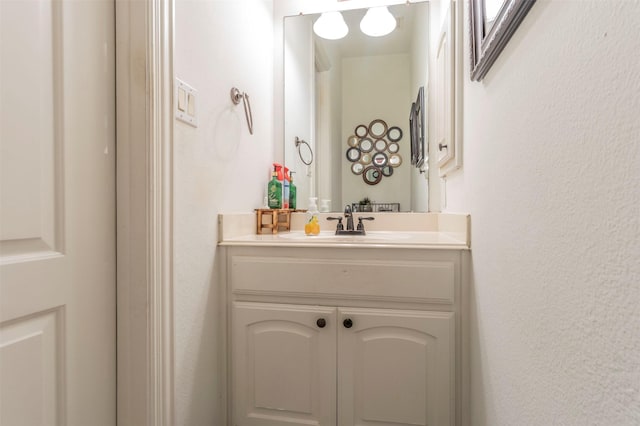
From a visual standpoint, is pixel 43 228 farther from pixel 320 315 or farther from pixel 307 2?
pixel 307 2

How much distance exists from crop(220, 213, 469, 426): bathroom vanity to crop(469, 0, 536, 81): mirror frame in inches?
18.2

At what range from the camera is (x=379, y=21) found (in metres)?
1.62

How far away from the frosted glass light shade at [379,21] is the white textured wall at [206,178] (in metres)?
0.61

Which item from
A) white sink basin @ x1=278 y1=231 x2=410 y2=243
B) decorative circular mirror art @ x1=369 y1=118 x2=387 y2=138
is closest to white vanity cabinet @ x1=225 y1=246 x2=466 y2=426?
white sink basin @ x1=278 y1=231 x2=410 y2=243

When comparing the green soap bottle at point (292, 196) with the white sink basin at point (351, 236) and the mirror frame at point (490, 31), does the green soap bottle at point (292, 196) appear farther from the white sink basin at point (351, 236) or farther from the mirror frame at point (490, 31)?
the mirror frame at point (490, 31)

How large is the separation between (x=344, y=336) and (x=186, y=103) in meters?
0.89

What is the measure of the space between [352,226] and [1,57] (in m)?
1.20

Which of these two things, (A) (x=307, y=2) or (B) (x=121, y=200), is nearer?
(B) (x=121, y=200)

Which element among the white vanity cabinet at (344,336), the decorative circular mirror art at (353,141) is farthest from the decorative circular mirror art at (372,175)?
the white vanity cabinet at (344,336)

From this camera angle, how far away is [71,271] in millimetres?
705

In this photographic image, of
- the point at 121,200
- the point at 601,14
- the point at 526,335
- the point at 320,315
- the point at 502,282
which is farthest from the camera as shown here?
the point at 320,315

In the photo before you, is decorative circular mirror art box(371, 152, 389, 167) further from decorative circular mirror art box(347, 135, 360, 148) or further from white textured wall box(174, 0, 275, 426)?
white textured wall box(174, 0, 275, 426)

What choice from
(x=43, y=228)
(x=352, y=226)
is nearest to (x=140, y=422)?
(x=43, y=228)

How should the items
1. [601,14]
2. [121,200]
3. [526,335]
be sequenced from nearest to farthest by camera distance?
[601,14]
[526,335]
[121,200]
